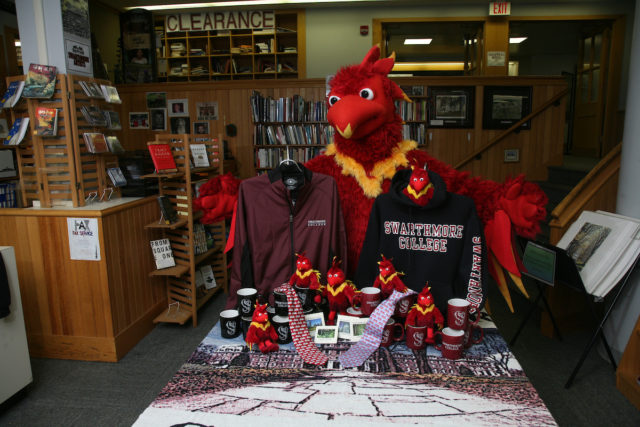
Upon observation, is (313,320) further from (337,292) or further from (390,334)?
(390,334)

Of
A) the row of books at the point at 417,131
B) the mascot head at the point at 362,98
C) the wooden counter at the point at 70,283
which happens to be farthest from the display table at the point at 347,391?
the row of books at the point at 417,131

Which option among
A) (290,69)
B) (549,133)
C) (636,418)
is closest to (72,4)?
(636,418)

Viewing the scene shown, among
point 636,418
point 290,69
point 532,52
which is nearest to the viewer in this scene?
point 636,418

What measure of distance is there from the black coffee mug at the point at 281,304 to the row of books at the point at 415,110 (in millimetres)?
4465

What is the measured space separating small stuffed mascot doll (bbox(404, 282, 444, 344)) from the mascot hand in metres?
0.56

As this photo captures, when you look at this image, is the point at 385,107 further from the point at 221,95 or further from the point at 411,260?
the point at 221,95

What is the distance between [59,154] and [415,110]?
4217mm

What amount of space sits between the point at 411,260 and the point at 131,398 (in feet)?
5.40

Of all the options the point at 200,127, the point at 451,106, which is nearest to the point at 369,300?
the point at 451,106

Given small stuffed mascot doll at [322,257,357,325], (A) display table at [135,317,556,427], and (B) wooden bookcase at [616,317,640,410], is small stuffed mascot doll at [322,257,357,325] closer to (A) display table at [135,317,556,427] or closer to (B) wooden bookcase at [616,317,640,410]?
(A) display table at [135,317,556,427]

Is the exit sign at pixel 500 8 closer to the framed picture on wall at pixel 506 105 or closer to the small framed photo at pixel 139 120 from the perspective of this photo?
→ the framed picture on wall at pixel 506 105

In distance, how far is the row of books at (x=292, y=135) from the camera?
530 centimetres

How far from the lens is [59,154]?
2.53 meters

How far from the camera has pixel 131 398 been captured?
2172 millimetres
